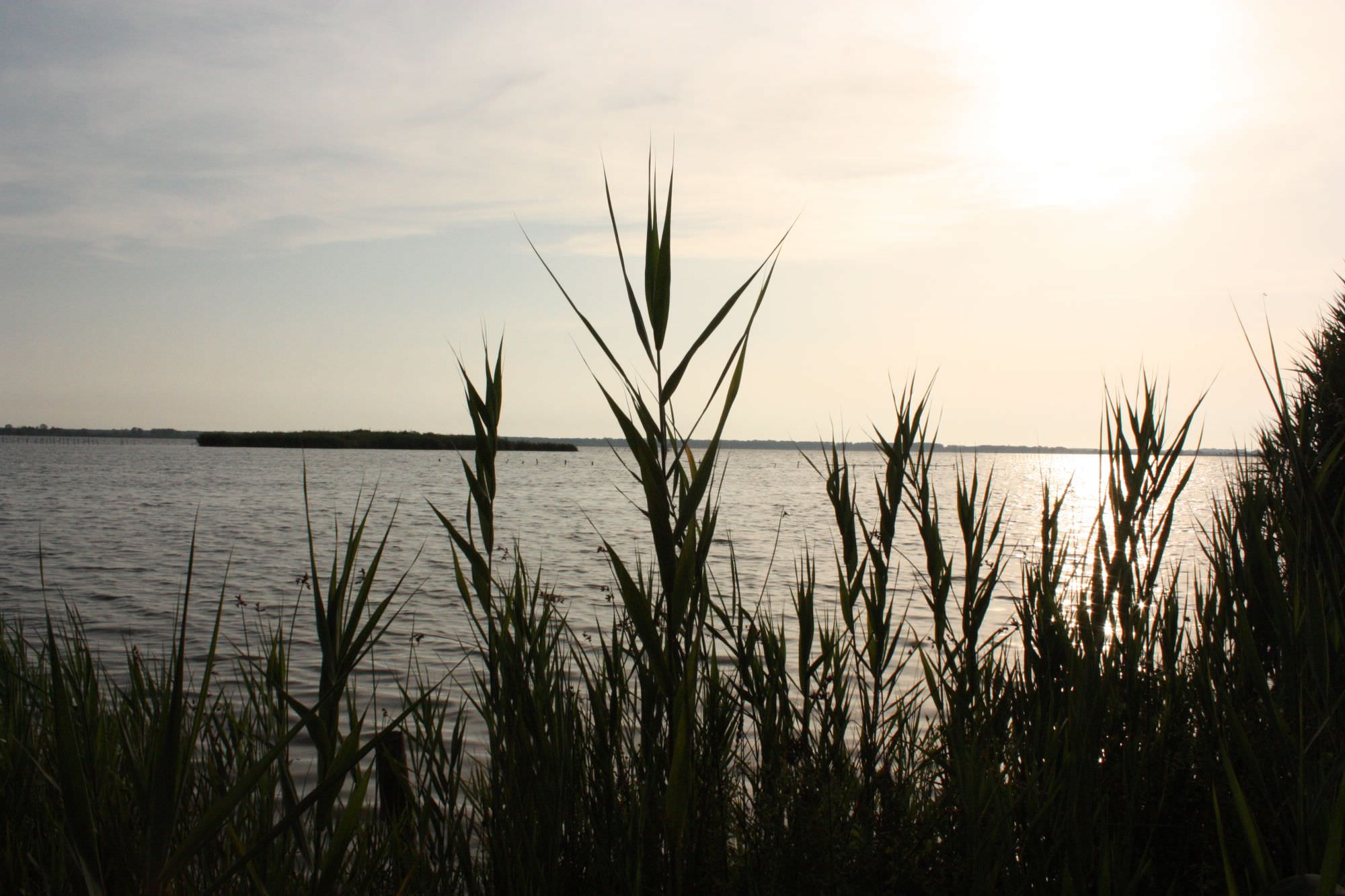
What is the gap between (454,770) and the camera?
3170mm

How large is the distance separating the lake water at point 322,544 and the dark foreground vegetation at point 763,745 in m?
Result: 0.32

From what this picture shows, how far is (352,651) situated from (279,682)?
0.66m

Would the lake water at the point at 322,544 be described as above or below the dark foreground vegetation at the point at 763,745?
below

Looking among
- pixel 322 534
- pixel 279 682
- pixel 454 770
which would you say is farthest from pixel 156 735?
pixel 322 534

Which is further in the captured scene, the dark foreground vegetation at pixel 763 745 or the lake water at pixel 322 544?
the lake water at pixel 322 544

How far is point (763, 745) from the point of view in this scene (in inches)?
129

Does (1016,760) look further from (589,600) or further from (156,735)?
(589,600)

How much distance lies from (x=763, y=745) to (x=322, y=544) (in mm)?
14753

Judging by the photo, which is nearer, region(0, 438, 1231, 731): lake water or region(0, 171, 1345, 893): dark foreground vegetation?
region(0, 171, 1345, 893): dark foreground vegetation

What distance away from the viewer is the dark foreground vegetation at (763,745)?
7.06ft

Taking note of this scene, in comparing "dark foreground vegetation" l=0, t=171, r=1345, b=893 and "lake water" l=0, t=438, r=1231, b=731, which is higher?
"dark foreground vegetation" l=0, t=171, r=1345, b=893

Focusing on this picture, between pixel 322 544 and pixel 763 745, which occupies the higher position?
pixel 763 745

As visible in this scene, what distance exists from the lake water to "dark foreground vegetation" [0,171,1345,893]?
322mm

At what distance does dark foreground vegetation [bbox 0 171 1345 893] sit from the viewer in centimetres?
215
